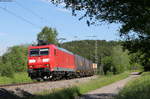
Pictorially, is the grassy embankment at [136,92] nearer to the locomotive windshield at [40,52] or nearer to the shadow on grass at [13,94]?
the shadow on grass at [13,94]

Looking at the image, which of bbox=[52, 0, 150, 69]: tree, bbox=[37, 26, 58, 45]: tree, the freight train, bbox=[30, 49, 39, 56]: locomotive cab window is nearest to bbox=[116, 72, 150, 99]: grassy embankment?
bbox=[52, 0, 150, 69]: tree

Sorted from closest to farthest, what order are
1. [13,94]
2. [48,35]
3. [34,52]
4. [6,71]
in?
[13,94]
[34,52]
[6,71]
[48,35]

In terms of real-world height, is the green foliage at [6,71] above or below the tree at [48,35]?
below

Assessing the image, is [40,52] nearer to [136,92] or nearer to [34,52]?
[34,52]

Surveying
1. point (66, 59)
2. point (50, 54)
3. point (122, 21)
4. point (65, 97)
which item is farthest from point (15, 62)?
point (122, 21)

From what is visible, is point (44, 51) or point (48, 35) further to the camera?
point (48, 35)

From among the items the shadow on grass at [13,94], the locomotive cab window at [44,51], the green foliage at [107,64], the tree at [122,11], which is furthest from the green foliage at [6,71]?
the green foliage at [107,64]

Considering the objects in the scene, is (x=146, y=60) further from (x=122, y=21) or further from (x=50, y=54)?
(x=50, y=54)

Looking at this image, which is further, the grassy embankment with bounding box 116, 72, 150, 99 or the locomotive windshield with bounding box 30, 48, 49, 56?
the locomotive windshield with bounding box 30, 48, 49, 56

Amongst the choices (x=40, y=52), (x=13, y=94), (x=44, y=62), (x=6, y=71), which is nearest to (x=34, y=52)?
(x=40, y=52)

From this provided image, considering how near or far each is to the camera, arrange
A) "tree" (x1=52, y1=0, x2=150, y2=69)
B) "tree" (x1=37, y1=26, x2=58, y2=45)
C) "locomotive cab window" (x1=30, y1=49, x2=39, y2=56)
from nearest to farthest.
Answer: "tree" (x1=52, y1=0, x2=150, y2=69)
"locomotive cab window" (x1=30, y1=49, x2=39, y2=56)
"tree" (x1=37, y1=26, x2=58, y2=45)

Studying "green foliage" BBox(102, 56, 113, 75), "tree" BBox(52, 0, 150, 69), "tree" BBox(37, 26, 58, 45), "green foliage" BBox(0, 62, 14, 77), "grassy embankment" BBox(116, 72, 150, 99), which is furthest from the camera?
"tree" BBox(37, 26, 58, 45)

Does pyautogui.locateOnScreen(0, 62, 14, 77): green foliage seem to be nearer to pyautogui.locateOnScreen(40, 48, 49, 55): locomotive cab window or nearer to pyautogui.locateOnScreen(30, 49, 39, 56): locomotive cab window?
pyautogui.locateOnScreen(30, 49, 39, 56): locomotive cab window

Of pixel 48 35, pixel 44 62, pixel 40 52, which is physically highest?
pixel 48 35
